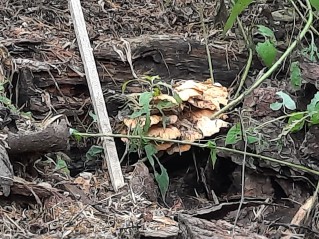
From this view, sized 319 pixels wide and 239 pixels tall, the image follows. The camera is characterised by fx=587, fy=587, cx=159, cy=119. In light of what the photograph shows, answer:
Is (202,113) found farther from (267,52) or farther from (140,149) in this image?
(267,52)

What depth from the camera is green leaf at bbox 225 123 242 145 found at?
2.35 metres

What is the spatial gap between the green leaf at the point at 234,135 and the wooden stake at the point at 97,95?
467 millimetres

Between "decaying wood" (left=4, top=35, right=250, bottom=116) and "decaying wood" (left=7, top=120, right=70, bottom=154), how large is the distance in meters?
0.51

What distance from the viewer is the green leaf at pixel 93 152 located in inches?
102

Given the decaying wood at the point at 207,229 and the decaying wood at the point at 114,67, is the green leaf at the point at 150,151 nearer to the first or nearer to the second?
the decaying wood at the point at 114,67

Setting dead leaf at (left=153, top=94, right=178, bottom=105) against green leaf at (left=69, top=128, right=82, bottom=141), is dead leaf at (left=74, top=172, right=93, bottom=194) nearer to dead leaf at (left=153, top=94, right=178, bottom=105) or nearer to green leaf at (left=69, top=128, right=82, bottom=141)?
green leaf at (left=69, top=128, right=82, bottom=141)

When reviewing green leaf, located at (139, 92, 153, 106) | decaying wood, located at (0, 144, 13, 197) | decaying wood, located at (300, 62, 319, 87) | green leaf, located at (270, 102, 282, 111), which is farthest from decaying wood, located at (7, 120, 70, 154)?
decaying wood, located at (300, 62, 319, 87)

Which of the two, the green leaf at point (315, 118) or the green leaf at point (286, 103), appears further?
the green leaf at point (286, 103)

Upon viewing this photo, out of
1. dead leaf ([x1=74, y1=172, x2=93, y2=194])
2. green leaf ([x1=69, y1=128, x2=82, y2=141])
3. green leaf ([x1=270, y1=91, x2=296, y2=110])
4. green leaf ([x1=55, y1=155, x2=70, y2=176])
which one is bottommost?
dead leaf ([x1=74, y1=172, x2=93, y2=194])

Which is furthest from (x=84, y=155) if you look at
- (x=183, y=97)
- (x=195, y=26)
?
(x=195, y=26)

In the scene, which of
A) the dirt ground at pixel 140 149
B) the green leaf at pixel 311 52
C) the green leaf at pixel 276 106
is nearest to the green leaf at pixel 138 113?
the dirt ground at pixel 140 149

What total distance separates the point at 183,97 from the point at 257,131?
1.20 feet

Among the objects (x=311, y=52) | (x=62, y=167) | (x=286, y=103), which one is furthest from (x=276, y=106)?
(x=62, y=167)

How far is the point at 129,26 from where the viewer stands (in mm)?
3445
